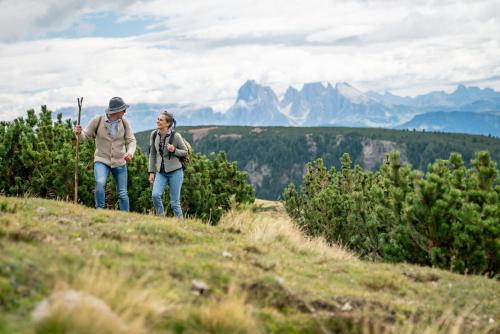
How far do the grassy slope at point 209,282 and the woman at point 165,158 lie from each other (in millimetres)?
1775

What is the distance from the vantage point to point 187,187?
20.4 metres

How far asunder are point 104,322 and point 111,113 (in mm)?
8471

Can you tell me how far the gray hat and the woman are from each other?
843 millimetres

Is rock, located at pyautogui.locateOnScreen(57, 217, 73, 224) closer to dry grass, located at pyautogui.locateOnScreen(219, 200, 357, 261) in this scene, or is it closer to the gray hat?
dry grass, located at pyautogui.locateOnScreen(219, 200, 357, 261)

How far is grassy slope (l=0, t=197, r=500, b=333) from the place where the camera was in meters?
5.54

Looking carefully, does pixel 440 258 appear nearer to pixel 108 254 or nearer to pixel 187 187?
pixel 108 254

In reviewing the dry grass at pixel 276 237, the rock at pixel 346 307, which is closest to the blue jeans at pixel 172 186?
the dry grass at pixel 276 237

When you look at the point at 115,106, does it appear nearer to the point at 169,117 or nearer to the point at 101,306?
the point at 169,117

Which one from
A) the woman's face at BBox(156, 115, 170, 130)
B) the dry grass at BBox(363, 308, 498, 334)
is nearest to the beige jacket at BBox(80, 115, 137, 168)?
the woman's face at BBox(156, 115, 170, 130)

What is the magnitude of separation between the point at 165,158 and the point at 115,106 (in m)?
1.64

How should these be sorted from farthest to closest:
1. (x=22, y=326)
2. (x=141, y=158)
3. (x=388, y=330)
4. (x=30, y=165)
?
(x=141, y=158) < (x=30, y=165) < (x=388, y=330) < (x=22, y=326)

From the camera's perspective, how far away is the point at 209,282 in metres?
7.13

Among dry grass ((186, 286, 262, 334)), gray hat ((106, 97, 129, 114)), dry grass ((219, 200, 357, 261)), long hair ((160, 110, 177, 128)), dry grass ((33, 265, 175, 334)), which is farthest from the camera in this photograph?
long hair ((160, 110, 177, 128))

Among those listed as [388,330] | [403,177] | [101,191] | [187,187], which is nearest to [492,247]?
[403,177]
